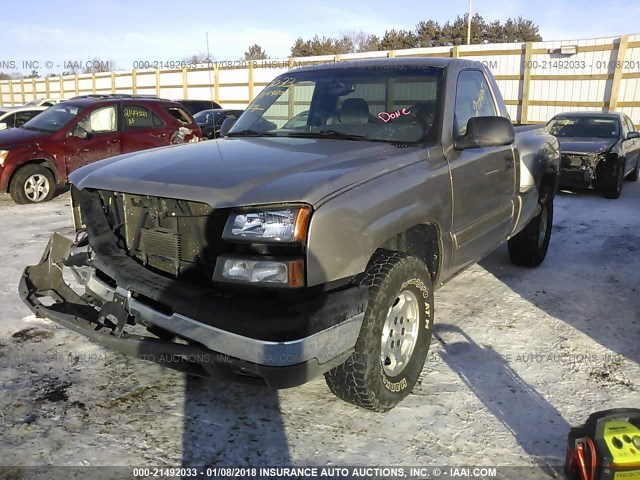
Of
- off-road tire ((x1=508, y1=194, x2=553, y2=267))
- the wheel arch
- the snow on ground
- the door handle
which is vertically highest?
the door handle

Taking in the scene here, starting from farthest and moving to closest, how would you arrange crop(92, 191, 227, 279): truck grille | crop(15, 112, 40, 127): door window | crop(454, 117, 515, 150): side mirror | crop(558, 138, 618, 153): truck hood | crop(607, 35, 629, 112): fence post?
crop(607, 35, 629, 112): fence post < crop(15, 112, 40, 127): door window < crop(558, 138, 618, 153): truck hood < crop(454, 117, 515, 150): side mirror < crop(92, 191, 227, 279): truck grille

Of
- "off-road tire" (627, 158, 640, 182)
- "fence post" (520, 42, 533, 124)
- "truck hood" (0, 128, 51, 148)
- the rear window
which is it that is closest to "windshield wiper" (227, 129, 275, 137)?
"truck hood" (0, 128, 51, 148)

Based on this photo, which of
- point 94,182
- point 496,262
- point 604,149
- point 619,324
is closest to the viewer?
point 94,182

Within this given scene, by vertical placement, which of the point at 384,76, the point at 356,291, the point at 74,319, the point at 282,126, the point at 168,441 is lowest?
the point at 168,441

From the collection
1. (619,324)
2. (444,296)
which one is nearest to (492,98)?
(444,296)

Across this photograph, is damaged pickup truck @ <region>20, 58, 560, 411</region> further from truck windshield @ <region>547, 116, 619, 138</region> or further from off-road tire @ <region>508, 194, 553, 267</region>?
truck windshield @ <region>547, 116, 619, 138</region>

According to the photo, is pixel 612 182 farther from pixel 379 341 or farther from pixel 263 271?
pixel 263 271

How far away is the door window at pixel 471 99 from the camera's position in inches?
148

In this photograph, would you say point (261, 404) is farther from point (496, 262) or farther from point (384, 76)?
point (496, 262)

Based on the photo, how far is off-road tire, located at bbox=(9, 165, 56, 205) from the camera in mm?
8648

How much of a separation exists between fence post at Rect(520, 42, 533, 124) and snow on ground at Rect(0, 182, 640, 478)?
1503 cm

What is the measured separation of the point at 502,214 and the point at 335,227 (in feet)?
7.61

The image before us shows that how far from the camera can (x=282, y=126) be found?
395 centimetres

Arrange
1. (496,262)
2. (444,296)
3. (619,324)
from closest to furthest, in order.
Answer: (619,324) < (444,296) < (496,262)
